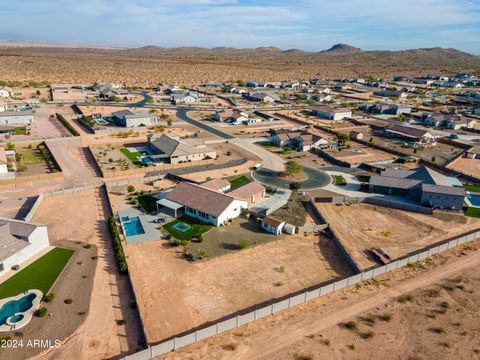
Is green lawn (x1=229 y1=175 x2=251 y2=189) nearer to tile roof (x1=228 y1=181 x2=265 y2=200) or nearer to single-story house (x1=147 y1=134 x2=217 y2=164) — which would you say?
tile roof (x1=228 y1=181 x2=265 y2=200)

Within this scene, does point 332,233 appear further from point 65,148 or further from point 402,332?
point 65,148

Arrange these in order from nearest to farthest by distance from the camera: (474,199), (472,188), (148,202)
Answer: (148,202) → (474,199) → (472,188)

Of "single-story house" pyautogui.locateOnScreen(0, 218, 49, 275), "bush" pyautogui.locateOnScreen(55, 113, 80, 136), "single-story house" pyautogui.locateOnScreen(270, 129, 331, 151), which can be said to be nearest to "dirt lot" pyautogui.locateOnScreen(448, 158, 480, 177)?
"single-story house" pyautogui.locateOnScreen(270, 129, 331, 151)

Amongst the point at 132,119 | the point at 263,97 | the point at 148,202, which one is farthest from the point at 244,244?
the point at 263,97

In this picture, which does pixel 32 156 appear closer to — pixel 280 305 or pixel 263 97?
pixel 280 305

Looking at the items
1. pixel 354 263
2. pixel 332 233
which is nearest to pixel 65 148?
pixel 332 233

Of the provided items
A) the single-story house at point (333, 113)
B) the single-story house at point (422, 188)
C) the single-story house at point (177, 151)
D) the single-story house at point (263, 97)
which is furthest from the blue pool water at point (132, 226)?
the single-story house at point (263, 97)
